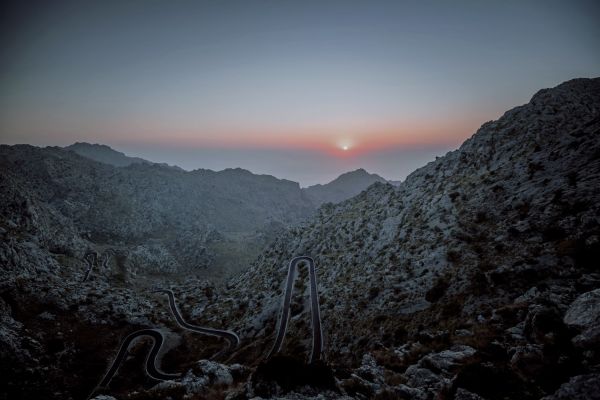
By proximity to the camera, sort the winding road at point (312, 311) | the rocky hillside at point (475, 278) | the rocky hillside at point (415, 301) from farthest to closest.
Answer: the winding road at point (312, 311)
the rocky hillside at point (415, 301)
the rocky hillside at point (475, 278)

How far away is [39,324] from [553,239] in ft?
366

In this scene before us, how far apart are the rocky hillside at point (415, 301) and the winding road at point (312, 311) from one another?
77.7 inches

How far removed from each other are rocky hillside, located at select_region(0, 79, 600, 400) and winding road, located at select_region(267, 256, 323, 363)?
6.48 feet

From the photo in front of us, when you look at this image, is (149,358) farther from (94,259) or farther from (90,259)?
(94,259)

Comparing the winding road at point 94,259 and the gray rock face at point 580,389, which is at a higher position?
the winding road at point 94,259

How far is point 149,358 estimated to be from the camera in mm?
71125

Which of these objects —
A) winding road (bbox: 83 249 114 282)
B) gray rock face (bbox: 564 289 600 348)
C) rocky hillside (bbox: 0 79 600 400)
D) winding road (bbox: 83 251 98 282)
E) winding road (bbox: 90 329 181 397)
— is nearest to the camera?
gray rock face (bbox: 564 289 600 348)

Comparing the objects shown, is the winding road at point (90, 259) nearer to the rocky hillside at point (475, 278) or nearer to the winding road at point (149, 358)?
the winding road at point (149, 358)

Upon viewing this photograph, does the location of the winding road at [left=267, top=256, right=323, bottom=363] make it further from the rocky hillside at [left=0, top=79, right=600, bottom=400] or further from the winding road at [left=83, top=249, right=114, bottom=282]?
the winding road at [left=83, top=249, right=114, bottom=282]

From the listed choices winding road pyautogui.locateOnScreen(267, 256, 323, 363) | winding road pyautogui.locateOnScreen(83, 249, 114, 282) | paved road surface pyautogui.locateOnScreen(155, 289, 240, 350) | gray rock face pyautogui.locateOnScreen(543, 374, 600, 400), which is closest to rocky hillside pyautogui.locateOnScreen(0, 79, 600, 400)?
gray rock face pyautogui.locateOnScreen(543, 374, 600, 400)

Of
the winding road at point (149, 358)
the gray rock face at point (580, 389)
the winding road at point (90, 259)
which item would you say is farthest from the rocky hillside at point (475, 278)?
Result: the winding road at point (90, 259)

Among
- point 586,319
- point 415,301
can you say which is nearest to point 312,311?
point 415,301

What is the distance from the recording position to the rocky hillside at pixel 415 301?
20.7m

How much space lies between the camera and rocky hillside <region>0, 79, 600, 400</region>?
68.0ft
